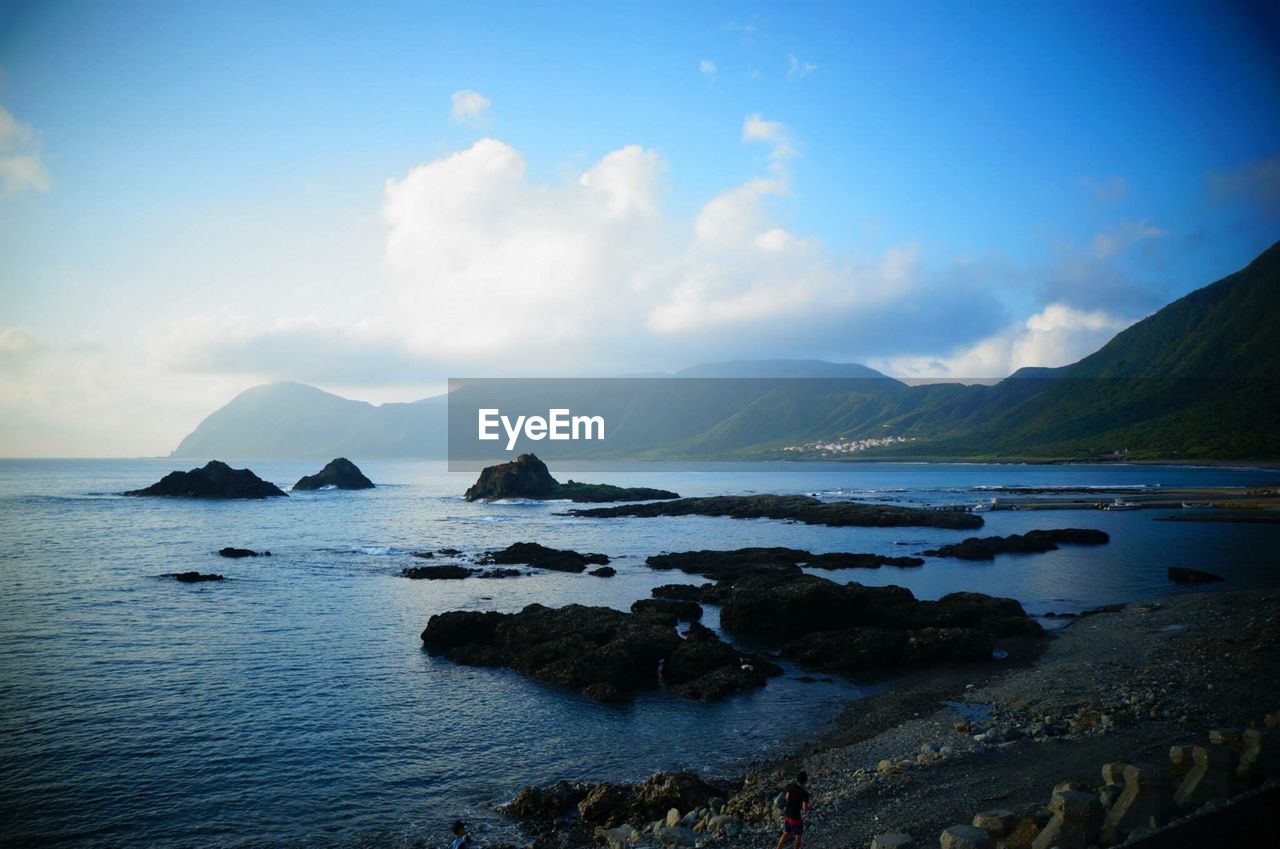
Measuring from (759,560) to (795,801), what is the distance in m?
42.2

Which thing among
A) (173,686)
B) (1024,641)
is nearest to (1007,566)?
(1024,641)

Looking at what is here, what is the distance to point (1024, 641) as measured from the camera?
31391 millimetres

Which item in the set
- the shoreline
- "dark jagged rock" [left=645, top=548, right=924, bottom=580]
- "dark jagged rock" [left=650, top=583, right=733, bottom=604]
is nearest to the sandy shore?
the shoreline

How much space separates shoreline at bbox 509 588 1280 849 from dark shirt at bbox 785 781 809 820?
3.51 ft

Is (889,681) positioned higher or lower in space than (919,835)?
lower

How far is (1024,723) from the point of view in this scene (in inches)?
790

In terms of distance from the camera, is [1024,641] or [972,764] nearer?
[972,764]

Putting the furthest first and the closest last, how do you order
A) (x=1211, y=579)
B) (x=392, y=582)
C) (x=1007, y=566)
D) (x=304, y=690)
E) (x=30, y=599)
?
(x=1007, y=566) → (x=392, y=582) → (x=1211, y=579) → (x=30, y=599) → (x=304, y=690)

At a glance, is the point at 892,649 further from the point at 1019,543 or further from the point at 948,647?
the point at 1019,543

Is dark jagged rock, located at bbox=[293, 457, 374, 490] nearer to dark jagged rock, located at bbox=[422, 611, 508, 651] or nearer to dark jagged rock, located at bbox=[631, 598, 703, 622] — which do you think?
dark jagged rock, located at bbox=[422, 611, 508, 651]

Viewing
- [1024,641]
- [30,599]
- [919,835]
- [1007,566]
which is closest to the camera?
[919,835]

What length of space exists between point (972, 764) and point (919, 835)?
4.90 metres

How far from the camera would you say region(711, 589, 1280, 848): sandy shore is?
49.3 feet

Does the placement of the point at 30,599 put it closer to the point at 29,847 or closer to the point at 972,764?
the point at 29,847
